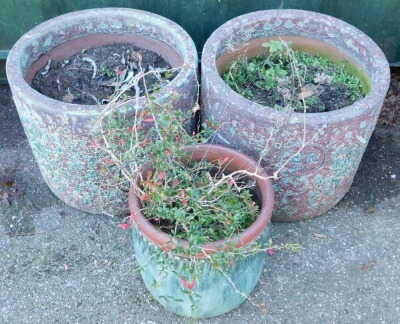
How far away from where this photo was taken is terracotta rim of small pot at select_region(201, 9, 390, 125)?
2.29 metres

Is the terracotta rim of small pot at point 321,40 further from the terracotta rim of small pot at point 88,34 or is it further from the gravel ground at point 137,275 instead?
the gravel ground at point 137,275

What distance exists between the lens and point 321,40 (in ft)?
Answer: 9.09

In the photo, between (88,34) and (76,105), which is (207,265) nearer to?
(76,105)

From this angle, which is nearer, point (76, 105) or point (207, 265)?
point (207, 265)

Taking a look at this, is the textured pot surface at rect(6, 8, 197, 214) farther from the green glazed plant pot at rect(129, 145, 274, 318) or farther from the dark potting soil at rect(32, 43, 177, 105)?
the green glazed plant pot at rect(129, 145, 274, 318)

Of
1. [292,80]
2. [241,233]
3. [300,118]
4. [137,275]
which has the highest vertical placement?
[300,118]

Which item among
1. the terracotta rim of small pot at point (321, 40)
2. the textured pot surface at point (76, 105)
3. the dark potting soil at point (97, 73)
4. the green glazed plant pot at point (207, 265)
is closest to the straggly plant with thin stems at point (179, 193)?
the green glazed plant pot at point (207, 265)

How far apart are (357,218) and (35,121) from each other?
170 cm

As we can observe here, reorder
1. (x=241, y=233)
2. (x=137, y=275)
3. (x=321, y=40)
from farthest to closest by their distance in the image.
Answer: (x=321, y=40) → (x=137, y=275) → (x=241, y=233)

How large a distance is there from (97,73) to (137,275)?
1037mm

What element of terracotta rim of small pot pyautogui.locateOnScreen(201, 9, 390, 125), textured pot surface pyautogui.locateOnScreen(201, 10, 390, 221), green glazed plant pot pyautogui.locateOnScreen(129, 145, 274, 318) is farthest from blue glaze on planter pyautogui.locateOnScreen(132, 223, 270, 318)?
terracotta rim of small pot pyautogui.locateOnScreen(201, 9, 390, 125)

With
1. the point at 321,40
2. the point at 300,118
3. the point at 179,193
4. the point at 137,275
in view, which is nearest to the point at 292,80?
the point at 321,40

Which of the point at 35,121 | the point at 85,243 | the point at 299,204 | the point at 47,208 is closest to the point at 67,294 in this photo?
the point at 85,243

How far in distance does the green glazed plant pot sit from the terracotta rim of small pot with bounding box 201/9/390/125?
0.26 meters
